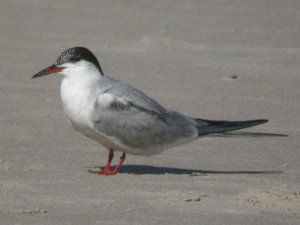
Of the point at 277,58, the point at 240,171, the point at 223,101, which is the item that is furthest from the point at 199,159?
the point at 277,58

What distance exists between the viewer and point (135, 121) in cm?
806

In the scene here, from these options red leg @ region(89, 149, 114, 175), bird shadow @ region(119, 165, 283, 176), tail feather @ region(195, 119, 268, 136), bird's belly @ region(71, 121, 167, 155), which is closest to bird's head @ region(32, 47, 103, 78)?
bird's belly @ region(71, 121, 167, 155)

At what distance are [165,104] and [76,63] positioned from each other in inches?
84.8

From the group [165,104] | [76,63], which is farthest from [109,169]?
[165,104]

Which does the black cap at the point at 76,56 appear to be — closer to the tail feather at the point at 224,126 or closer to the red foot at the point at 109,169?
the red foot at the point at 109,169

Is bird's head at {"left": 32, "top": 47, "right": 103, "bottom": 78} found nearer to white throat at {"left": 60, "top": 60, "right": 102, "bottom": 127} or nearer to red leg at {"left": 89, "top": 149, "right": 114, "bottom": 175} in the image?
white throat at {"left": 60, "top": 60, "right": 102, "bottom": 127}

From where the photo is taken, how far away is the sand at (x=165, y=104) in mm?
6906

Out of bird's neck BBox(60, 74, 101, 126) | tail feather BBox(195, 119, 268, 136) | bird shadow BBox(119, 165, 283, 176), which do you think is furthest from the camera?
tail feather BBox(195, 119, 268, 136)

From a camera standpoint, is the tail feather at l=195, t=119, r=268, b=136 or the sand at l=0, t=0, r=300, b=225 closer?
the sand at l=0, t=0, r=300, b=225

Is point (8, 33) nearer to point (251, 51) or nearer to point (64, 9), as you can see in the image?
point (64, 9)

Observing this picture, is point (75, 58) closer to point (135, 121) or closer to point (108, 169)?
point (135, 121)

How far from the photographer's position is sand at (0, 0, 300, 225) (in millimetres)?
6906

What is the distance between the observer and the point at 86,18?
12.6 meters

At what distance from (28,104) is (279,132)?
2107 mm
